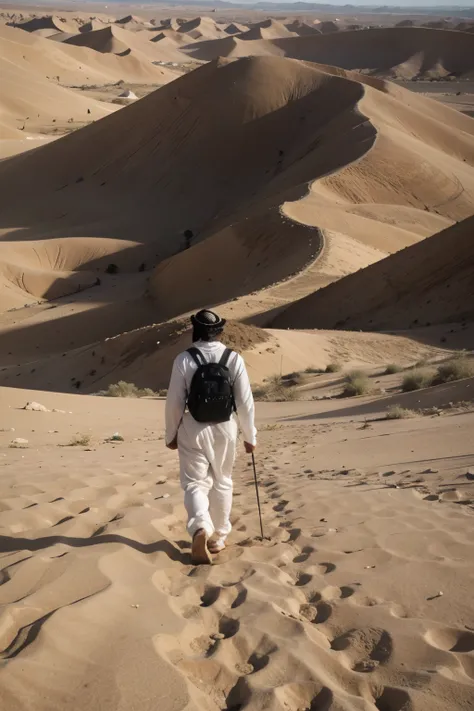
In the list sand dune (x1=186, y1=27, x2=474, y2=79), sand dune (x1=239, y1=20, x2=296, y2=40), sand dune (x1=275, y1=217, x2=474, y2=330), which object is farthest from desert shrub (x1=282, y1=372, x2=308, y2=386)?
sand dune (x1=239, y1=20, x2=296, y2=40)

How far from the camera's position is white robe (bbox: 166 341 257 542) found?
186 inches

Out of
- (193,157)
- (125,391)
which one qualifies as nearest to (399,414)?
(125,391)

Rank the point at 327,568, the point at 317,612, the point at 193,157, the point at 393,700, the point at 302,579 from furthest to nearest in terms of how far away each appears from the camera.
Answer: the point at 193,157 → the point at 327,568 → the point at 302,579 → the point at 317,612 → the point at 393,700

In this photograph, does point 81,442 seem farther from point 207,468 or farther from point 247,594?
point 247,594

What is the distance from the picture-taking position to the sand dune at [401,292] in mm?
20016

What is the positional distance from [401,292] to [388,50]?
98.9 meters

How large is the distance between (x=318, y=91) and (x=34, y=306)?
2300cm

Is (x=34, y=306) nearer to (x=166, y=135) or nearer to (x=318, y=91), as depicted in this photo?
(x=166, y=135)

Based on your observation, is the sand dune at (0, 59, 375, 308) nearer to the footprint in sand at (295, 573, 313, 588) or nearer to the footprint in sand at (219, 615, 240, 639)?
the footprint in sand at (295, 573, 313, 588)

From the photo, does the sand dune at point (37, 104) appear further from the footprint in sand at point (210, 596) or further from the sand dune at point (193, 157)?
the footprint in sand at point (210, 596)

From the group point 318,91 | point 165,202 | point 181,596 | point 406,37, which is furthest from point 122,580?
point 406,37

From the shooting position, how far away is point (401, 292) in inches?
815

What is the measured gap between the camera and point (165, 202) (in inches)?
1540

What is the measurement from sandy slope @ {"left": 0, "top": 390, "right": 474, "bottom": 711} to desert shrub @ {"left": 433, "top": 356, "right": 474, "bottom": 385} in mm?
5243
